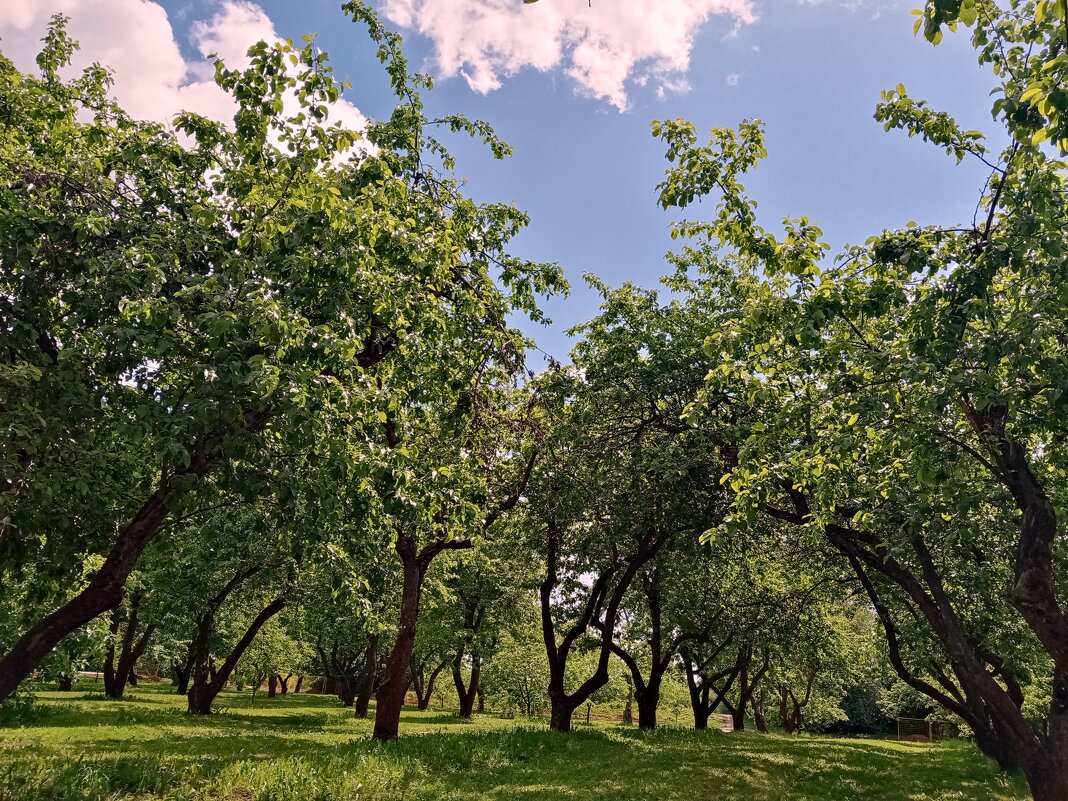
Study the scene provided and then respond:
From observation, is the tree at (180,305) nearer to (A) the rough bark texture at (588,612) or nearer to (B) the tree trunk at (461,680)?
(A) the rough bark texture at (588,612)

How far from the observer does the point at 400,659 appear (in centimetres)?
1759

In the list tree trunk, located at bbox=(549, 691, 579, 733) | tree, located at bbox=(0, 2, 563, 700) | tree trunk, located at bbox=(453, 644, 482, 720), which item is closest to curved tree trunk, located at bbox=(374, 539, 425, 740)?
tree trunk, located at bbox=(549, 691, 579, 733)

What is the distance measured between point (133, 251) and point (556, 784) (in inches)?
506

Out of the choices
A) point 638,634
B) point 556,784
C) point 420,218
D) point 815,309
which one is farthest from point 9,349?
point 638,634

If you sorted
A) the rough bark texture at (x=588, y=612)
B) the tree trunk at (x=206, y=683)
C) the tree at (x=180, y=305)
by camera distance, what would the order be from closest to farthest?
the tree at (x=180, y=305) → the rough bark texture at (x=588, y=612) → the tree trunk at (x=206, y=683)

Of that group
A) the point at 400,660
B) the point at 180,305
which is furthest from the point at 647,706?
the point at 180,305

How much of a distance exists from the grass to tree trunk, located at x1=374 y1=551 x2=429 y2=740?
0.72 m

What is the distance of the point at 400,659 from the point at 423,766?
4673mm

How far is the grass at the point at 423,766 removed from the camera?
9648 millimetres

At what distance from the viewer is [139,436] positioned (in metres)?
6.61

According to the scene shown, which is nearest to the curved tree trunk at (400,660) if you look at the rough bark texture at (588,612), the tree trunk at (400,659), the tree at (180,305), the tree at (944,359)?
the tree trunk at (400,659)

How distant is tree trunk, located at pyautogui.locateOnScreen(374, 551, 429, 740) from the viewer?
1691 cm

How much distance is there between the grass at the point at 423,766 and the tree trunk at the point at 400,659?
725 millimetres

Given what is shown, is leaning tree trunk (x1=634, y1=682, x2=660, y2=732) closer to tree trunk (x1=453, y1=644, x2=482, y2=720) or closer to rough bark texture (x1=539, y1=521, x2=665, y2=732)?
rough bark texture (x1=539, y1=521, x2=665, y2=732)
